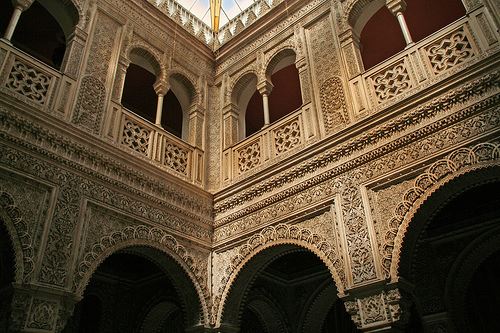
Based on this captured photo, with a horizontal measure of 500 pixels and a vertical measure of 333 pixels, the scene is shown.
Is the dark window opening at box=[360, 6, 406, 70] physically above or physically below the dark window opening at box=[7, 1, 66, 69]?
below

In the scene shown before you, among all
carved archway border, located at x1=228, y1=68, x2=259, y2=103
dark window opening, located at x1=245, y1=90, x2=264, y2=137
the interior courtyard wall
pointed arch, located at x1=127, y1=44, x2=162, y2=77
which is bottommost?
the interior courtyard wall

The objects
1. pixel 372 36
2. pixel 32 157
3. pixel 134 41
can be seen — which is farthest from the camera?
pixel 372 36

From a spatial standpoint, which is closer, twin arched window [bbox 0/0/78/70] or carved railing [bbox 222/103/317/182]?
carved railing [bbox 222/103/317/182]

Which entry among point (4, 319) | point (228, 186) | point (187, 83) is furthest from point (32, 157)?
point (187, 83)

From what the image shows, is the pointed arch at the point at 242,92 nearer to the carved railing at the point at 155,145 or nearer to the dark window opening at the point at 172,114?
the carved railing at the point at 155,145

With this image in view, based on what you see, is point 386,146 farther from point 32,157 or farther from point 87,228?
point 32,157

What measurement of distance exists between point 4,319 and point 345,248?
3352 millimetres

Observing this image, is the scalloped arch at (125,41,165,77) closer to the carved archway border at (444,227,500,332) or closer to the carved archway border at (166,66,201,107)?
the carved archway border at (166,66,201,107)

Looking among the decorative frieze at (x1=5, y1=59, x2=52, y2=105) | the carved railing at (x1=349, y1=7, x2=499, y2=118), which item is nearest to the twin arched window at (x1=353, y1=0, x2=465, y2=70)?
the carved railing at (x1=349, y1=7, x2=499, y2=118)

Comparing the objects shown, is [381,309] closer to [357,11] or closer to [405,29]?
[405,29]

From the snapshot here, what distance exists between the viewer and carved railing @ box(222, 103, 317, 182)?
5.84 meters

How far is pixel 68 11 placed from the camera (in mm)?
6090

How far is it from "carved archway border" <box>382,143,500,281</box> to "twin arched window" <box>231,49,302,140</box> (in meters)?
2.66

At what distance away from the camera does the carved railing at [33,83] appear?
475cm
